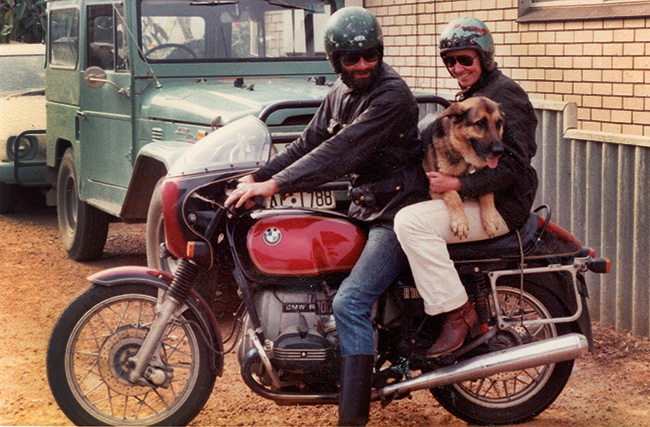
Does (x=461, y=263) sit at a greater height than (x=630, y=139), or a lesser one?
lesser

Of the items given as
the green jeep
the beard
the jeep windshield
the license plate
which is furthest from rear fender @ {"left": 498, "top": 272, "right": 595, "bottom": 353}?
the jeep windshield

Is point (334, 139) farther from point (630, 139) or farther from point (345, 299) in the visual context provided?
point (630, 139)

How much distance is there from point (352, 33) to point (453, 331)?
137 centimetres

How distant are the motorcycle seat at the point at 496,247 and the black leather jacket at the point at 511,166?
0.06 m

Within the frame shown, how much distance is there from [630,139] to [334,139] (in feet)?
9.07

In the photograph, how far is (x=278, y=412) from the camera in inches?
199

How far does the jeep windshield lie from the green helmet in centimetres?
349

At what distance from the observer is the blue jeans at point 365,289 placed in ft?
13.6

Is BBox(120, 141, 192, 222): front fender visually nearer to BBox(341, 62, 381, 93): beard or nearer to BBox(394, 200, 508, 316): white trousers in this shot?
BBox(341, 62, 381, 93): beard

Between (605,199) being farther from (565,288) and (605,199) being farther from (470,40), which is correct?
(470,40)

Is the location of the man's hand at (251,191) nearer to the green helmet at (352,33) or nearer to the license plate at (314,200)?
the green helmet at (352,33)

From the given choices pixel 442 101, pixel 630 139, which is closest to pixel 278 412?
pixel 442 101

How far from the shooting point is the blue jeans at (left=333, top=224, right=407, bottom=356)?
Answer: 4.15 meters

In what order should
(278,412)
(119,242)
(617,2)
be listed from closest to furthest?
(278,412)
(617,2)
(119,242)
